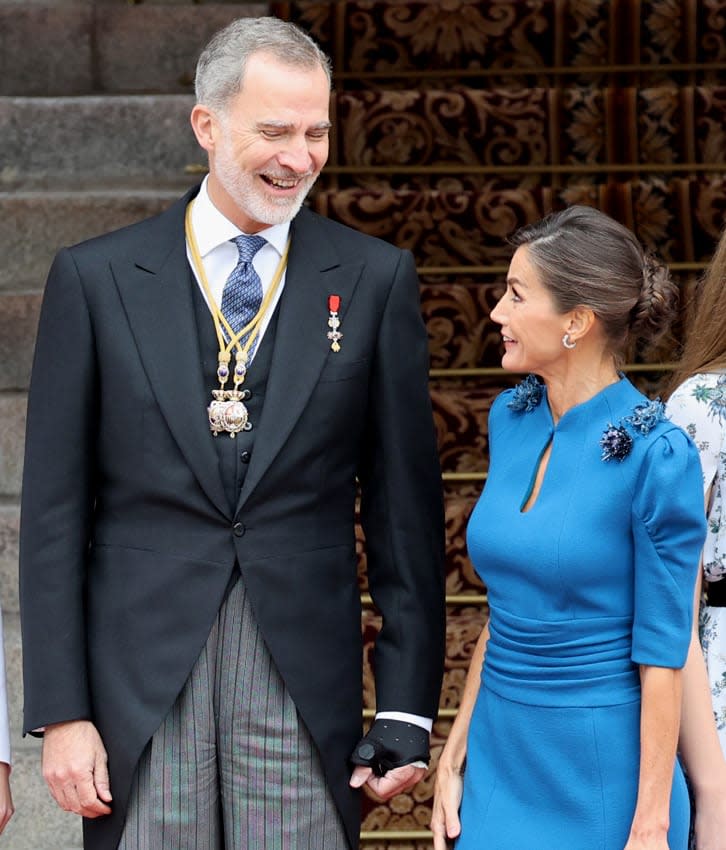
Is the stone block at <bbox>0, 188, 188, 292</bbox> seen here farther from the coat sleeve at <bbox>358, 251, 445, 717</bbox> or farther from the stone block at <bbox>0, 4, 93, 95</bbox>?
the coat sleeve at <bbox>358, 251, 445, 717</bbox>

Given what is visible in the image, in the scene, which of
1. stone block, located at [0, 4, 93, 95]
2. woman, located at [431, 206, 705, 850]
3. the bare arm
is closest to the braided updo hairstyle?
woman, located at [431, 206, 705, 850]

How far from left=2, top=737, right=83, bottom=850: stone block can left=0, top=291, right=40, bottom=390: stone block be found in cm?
109

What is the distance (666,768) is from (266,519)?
68 centimetres

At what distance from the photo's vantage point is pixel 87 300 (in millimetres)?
2348

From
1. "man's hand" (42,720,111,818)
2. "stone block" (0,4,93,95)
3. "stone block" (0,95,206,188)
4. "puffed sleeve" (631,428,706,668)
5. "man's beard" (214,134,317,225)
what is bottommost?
"man's hand" (42,720,111,818)

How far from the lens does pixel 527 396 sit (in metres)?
2.45

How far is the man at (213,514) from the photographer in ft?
7.55

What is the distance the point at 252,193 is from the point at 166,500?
19.0 inches

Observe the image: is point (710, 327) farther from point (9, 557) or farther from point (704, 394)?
point (9, 557)

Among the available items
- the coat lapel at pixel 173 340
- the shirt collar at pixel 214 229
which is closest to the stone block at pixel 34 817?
the coat lapel at pixel 173 340

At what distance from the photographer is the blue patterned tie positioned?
93.5 inches

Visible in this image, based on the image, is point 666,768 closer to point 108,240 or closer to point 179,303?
point 179,303

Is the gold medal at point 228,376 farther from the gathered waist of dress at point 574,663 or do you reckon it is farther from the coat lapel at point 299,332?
the gathered waist of dress at point 574,663

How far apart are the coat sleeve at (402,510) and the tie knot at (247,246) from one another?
0.74ft
